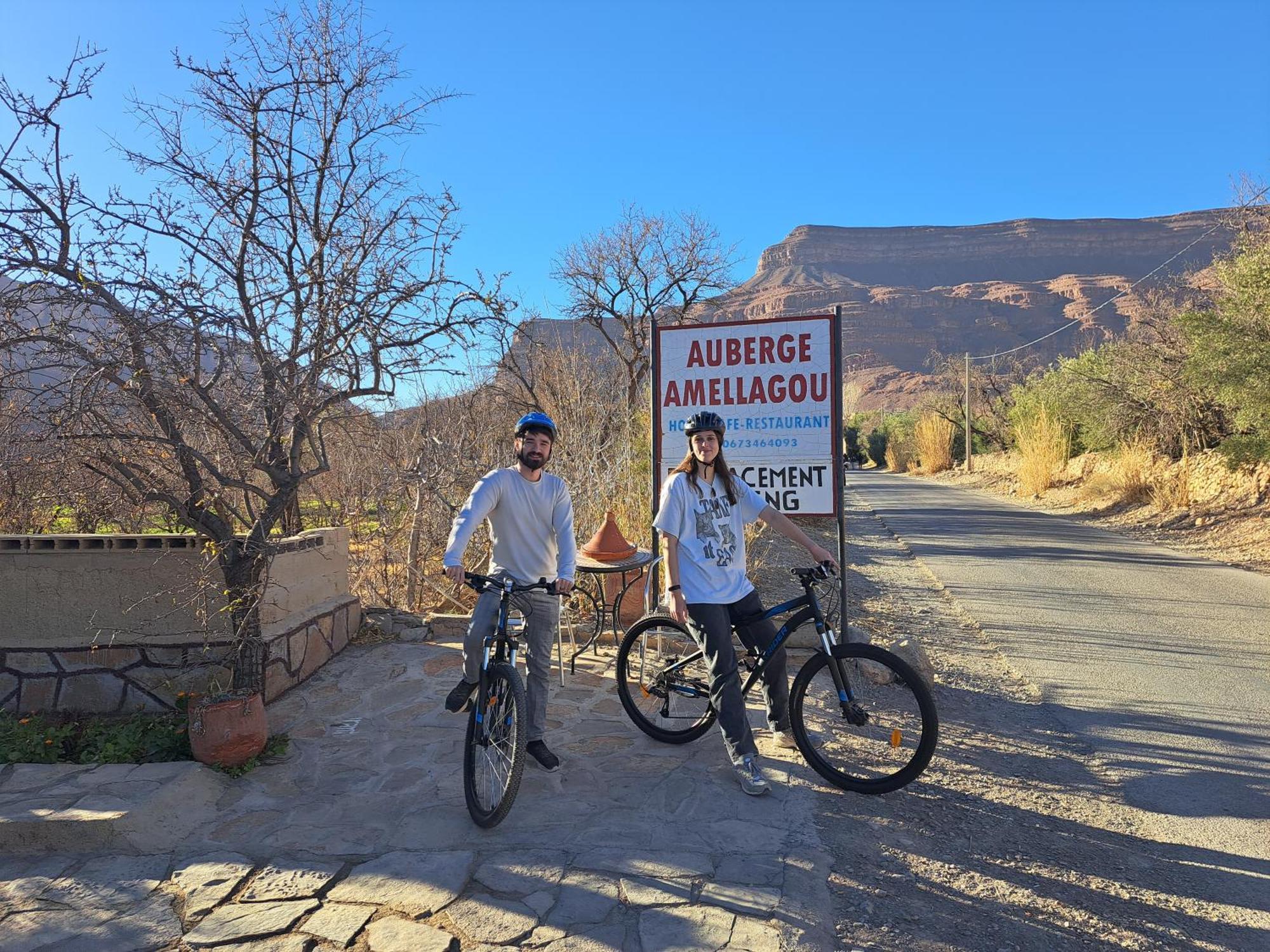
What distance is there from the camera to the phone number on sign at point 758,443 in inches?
236

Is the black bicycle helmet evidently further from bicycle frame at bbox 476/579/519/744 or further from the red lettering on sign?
the red lettering on sign

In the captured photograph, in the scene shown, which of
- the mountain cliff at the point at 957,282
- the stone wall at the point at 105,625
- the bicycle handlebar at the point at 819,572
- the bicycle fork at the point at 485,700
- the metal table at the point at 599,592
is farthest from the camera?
the mountain cliff at the point at 957,282

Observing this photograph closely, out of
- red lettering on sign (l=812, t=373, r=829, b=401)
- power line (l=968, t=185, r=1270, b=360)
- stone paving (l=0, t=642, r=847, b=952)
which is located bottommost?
stone paving (l=0, t=642, r=847, b=952)

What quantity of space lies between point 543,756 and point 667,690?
0.91m

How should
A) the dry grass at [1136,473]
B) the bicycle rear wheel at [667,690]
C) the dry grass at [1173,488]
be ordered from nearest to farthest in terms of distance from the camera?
the bicycle rear wheel at [667,690] → the dry grass at [1173,488] → the dry grass at [1136,473]

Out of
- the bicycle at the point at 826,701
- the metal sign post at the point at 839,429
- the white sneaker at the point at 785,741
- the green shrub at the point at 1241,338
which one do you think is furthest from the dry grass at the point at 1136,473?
the white sneaker at the point at 785,741

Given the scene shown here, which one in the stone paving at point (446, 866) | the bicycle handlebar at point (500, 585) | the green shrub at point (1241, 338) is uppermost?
the green shrub at point (1241, 338)

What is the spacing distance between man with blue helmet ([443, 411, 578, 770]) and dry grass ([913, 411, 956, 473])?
43395 mm

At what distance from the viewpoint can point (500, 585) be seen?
3.84 meters

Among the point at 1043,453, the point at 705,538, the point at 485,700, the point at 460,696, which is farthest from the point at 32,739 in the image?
the point at 1043,453

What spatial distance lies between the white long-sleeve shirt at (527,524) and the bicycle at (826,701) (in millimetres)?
825

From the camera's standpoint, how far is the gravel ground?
2773mm

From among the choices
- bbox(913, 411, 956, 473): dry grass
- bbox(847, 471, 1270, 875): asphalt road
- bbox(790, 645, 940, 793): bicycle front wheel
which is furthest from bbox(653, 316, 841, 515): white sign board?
bbox(913, 411, 956, 473): dry grass

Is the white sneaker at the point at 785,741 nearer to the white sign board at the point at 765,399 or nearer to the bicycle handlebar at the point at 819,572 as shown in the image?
the bicycle handlebar at the point at 819,572
